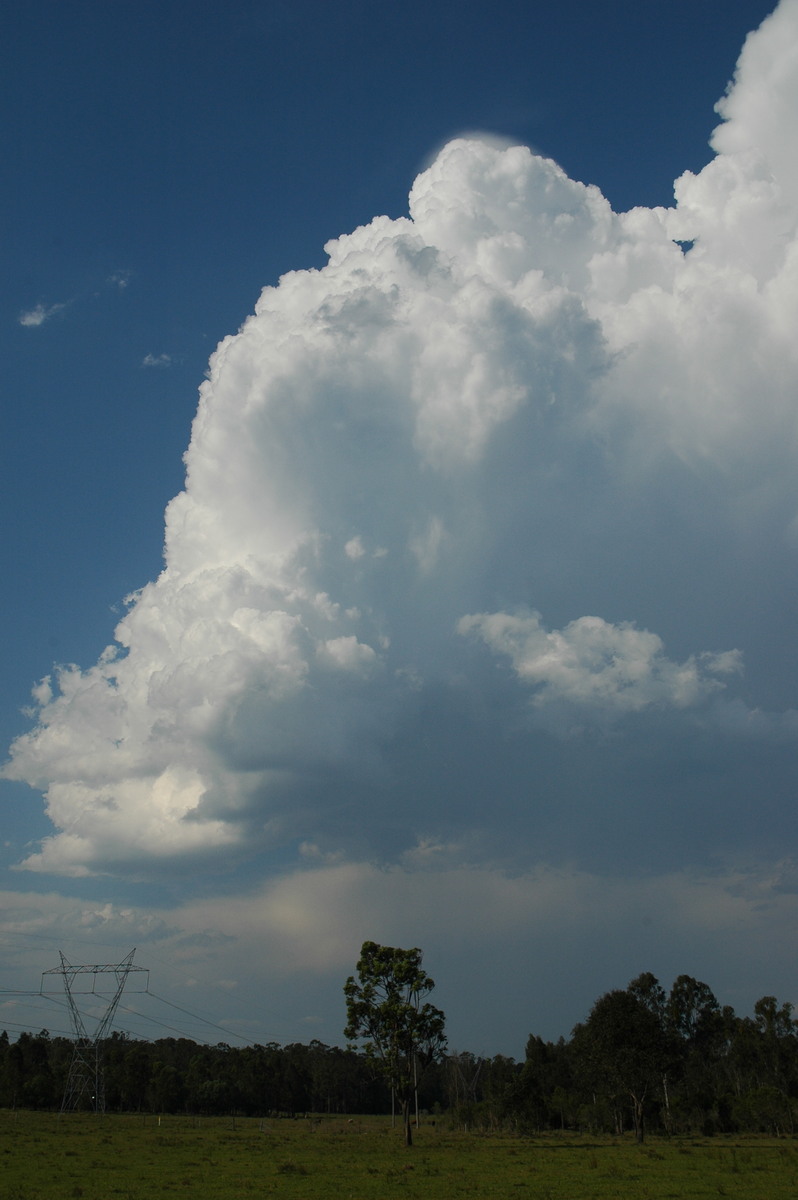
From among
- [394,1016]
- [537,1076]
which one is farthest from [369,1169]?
[537,1076]

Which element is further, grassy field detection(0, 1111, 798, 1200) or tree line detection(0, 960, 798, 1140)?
tree line detection(0, 960, 798, 1140)

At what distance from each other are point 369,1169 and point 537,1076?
7317 centimetres

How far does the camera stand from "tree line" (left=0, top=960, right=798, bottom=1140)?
7688cm

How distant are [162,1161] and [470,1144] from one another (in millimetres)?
30012

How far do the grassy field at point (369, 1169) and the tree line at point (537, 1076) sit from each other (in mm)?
8476

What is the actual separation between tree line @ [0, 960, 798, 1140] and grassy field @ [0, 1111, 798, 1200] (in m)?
8.48

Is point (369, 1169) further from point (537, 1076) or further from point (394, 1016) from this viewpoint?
point (537, 1076)

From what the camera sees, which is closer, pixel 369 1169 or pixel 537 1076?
pixel 369 1169

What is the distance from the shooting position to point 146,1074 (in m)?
146

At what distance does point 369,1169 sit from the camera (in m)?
45.8

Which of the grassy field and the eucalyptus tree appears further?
the eucalyptus tree

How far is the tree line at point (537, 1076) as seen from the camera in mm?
76875

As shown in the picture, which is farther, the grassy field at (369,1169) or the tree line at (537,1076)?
the tree line at (537,1076)

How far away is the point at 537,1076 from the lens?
109250 mm
